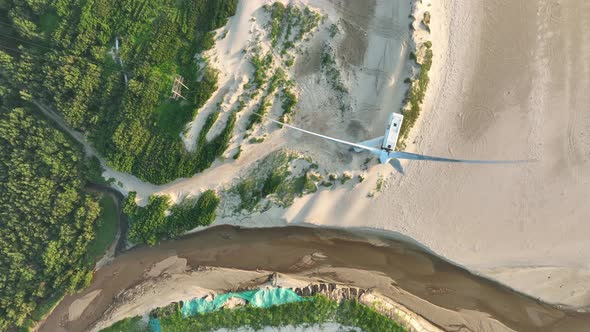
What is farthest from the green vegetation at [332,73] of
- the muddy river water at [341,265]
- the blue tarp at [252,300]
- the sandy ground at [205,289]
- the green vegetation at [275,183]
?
the blue tarp at [252,300]

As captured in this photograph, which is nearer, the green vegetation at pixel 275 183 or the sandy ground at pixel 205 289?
the sandy ground at pixel 205 289

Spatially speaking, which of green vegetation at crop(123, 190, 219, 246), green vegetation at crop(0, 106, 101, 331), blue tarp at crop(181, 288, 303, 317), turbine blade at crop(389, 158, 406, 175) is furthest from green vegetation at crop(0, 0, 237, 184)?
turbine blade at crop(389, 158, 406, 175)

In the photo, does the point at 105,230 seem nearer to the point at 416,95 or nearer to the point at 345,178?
the point at 345,178

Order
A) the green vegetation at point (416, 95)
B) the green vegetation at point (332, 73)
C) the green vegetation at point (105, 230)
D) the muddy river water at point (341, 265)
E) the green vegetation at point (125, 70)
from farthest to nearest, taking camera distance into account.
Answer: the green vegetation at point (105, 230) → the green vegetation at point (125, 70) → the muddy river water at point (341, 265) → the green vegetation at point (332, 73) → the green vegetation at point (416, 95)

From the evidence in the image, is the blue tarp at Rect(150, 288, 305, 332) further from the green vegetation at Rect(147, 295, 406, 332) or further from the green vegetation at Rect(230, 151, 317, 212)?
the green vegetation at Rect(230, 151, 317, 212)

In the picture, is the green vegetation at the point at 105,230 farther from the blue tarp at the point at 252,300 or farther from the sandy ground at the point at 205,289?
the blue tarp at the point at 252,300

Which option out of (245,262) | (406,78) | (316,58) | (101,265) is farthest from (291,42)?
(101,265)

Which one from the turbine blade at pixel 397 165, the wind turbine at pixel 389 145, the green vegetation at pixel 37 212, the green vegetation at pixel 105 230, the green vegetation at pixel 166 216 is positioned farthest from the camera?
the green vegetation at pixel 105 230

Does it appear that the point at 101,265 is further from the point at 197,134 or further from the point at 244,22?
the point at 244,22
